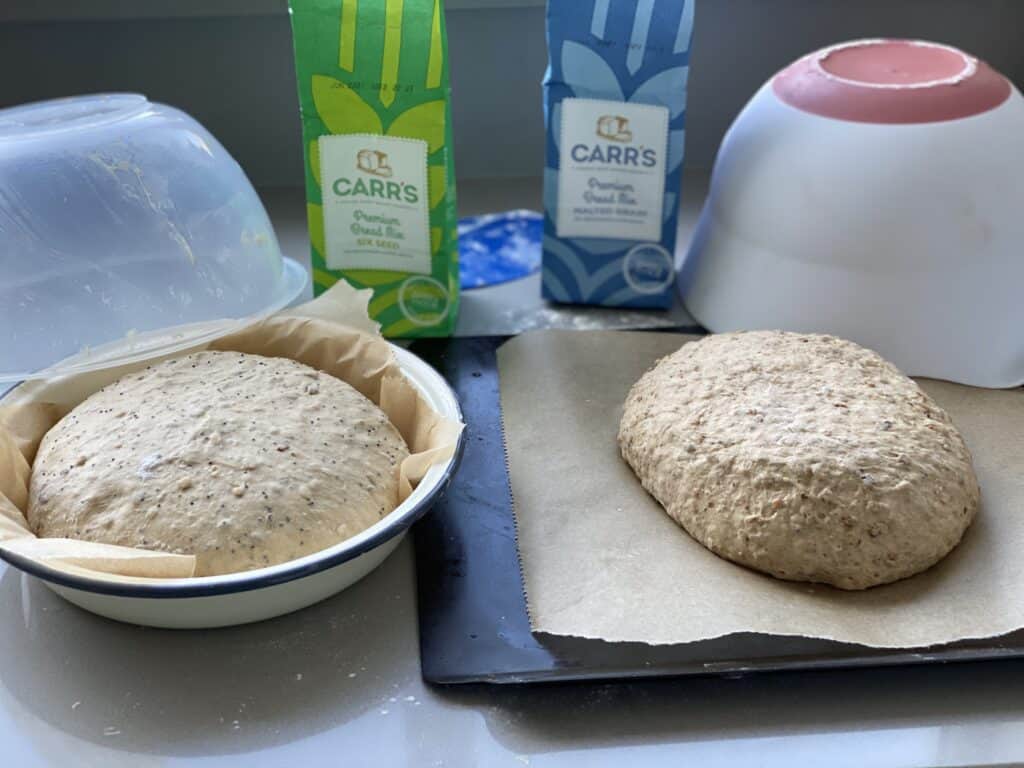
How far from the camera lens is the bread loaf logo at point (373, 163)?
3.32ft

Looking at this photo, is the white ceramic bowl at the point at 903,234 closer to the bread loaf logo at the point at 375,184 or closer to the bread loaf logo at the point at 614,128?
the bread loaf logo at the point at 614,128

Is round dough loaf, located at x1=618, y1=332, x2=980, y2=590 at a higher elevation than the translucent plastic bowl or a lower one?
lower

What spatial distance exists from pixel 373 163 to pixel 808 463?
509 millimetres

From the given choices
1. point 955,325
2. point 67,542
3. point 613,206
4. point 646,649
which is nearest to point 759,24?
point 613,206

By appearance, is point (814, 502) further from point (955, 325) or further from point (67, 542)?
point (67, 542)

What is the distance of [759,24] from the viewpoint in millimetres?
1386

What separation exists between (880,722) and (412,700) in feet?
1.01

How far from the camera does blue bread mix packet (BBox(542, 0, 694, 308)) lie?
101 centimetres

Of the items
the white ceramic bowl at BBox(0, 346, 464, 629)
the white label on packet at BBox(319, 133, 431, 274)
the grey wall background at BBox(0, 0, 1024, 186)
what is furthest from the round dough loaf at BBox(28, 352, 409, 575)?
the grey wall background at BBox(0, 0, 1024, 186)

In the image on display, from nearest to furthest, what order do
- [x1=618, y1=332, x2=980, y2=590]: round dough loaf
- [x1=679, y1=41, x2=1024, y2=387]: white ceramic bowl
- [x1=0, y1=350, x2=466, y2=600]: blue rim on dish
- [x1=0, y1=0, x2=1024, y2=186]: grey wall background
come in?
[x1=0, y1=350, x2=466, y2=600]: blue rim on dish, [x1=618, y1=332, x2=980, y2=590]: round dough loaf, [x1=679, y1=41, x2=1024, y2=387]: white ceramic bowl, [x1=0, y1=0, x2=1024, y2=186]: grey wall background

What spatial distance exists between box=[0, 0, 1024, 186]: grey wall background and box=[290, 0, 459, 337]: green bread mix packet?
0.36 meters

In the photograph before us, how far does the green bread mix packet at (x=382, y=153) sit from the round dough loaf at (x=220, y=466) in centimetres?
22

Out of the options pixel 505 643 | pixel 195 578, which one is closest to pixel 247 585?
pixel 195 578

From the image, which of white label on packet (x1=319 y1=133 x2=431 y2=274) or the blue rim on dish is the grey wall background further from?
the blue rim on dish
